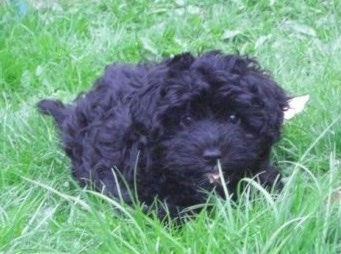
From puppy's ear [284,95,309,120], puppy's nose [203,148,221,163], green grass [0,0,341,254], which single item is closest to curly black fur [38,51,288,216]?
puppy's nose [203,148,221,163]

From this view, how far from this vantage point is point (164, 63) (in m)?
4.60

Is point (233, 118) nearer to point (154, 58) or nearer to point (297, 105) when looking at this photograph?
point (297, 105)

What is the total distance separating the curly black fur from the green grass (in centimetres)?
16

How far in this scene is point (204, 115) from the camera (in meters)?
4.40

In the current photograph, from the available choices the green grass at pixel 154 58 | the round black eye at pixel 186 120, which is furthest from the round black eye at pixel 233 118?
the green grass at pixel 154 58

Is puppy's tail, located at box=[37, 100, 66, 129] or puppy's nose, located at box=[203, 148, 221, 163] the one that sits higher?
puppy's nose, located at box=[203, 148, 221, 163]

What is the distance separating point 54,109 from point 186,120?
4.24 ft

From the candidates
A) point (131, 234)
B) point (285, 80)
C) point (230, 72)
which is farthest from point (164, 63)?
point (285, 80)

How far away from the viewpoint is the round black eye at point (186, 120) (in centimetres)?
438

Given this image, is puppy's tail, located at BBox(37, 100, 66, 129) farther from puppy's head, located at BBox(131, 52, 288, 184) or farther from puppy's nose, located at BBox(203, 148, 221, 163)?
puppy's nose, located at BBox(203, 148, 221, 163)

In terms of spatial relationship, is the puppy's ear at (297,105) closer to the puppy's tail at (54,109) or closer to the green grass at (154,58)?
the green grass at (154,58)

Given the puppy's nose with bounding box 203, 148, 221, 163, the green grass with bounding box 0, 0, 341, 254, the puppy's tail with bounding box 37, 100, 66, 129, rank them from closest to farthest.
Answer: the green grass with bounding box 0, 0, 341, 254
the puppy's nose with bounding box 203, 148, 221, 163
the puppy's tail with bounding box 37, 100, 66, 129

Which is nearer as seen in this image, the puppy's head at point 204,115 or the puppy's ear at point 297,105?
the puppy's head at point 204,115

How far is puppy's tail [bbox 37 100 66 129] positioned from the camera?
5.45 m
